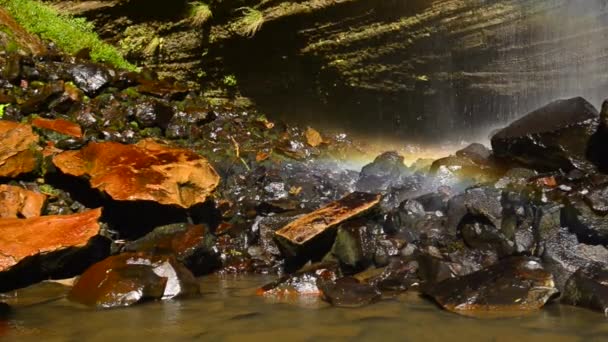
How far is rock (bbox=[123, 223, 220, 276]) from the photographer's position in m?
6.65

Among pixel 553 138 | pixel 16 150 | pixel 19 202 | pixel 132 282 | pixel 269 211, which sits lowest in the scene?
pixel 269 211

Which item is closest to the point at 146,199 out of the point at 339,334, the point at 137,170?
the point at 137,170

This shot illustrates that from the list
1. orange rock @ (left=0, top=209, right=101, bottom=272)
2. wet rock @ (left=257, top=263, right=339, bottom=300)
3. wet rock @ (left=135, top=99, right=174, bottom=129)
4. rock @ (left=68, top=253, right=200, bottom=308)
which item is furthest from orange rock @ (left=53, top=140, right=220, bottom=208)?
wet rock @ (left=135, top=99, right=174, bottom=129)

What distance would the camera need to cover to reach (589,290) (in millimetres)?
4852

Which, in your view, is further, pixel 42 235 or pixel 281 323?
pixel 42 235

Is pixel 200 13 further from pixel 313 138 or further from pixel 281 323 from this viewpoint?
pixel 281 323

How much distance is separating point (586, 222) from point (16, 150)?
8.05 m

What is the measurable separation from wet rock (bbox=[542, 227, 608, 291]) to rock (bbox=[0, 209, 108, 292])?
225 inches

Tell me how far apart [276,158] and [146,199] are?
4.85m

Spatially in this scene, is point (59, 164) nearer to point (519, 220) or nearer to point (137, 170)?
point (137, 170)

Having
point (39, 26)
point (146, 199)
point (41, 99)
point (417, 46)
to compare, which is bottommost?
point (146, 199)

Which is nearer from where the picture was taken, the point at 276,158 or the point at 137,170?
the point at 137,170

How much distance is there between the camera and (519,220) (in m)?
6.88

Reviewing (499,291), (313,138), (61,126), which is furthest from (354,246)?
(313,138)
